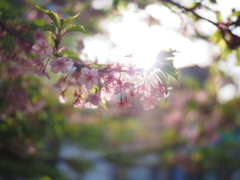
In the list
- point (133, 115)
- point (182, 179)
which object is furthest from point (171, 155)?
point (182, 179)

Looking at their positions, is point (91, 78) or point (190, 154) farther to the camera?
point (190, 154)

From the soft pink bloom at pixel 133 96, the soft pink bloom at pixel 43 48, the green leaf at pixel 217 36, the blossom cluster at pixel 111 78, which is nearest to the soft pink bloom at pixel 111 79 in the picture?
the blossom cluster at pixel 111 78

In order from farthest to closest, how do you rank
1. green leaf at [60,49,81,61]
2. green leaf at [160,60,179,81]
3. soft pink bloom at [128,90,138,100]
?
green leaf at [60,49,81,61] → soft pink bloom at [128,90,138,100] → green leaf at [160,60,179,81]

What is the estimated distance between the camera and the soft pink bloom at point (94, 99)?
1142 mm

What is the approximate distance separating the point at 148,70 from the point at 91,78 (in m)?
0.25

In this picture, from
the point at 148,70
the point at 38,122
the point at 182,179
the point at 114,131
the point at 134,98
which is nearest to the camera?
the point at 148,70

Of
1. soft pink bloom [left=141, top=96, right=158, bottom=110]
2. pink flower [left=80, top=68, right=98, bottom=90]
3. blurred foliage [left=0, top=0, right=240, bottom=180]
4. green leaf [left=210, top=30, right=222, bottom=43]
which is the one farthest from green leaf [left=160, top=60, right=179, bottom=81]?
green leaf [left=210, top=30, right=222, bottom=43]

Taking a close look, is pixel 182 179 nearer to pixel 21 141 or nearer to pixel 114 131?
pixel 114 131

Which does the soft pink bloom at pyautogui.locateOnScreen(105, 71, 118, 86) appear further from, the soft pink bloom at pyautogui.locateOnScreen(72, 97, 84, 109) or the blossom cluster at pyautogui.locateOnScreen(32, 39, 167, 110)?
the soft pink bloom at pyautogui.locateOnScreen(72, 97, 84, 109)

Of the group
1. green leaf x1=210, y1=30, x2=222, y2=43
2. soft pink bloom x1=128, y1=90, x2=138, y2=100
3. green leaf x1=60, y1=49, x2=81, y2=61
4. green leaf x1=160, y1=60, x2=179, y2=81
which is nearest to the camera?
green leaf x1=160, y1=60, x2=179, y2=81

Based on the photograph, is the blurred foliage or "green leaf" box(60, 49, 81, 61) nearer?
"green leaf" box(60, 49, 81, 61)

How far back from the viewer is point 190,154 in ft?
19.3

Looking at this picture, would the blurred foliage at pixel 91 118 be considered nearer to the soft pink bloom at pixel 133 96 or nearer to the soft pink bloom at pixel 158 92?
the soft pink bloom at pixel 158 92

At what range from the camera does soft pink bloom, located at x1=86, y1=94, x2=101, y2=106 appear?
3.75 ft
